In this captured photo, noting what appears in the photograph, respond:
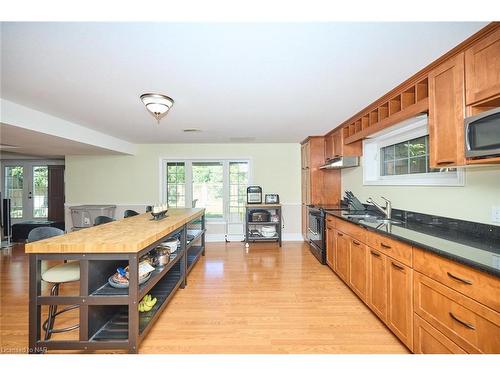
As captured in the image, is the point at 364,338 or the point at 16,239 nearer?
the point at 364,338

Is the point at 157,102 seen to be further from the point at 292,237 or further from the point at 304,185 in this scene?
the point at 292,237

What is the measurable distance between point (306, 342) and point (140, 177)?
4.71 metres

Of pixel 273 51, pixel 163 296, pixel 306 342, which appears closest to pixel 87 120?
pixel 163 296

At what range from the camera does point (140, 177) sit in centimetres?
502

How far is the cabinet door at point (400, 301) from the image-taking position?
152 cm

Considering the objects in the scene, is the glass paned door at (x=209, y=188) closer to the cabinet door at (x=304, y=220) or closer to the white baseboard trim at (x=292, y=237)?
the white baseboard trim at (x=292, y=237)

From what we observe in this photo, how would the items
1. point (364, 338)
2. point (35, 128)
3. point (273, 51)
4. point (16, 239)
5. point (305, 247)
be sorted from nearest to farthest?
point (273, 51)
point (364, 338)
point (35, 128)
point (305, 247)
point (16, 239)

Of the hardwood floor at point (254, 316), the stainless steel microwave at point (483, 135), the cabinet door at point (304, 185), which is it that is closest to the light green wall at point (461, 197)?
the stainless steel microwave at point (483, 135)

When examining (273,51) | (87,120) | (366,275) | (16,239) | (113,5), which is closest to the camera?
(113,5)

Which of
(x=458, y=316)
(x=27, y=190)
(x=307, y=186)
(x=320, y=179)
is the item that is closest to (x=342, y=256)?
(x=458, y=316)

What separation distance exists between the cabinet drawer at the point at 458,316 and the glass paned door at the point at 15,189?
8693 mm

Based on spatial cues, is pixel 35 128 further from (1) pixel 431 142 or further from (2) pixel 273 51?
(1) pixel 431 142

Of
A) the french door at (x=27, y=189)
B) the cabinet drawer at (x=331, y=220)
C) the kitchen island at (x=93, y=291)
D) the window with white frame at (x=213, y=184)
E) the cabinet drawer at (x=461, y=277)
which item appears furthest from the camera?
the french door at (x=27, y=189)

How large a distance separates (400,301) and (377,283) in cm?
31
